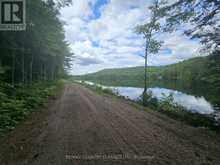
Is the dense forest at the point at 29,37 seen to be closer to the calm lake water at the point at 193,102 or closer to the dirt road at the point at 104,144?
the dirt road at the point at 104,144

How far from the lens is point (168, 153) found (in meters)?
3.99

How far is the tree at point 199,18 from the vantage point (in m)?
5.98

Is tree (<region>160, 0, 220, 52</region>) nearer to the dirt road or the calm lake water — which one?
the dirt road

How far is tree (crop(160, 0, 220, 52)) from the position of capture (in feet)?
19.6

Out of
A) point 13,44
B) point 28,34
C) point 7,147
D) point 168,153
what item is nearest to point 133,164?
point 168,153

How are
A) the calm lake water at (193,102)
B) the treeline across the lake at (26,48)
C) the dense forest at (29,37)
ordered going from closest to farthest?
the treeline across the lake at (26,48) < the dense forest at (29,37) < the calm lake water at (193,102)

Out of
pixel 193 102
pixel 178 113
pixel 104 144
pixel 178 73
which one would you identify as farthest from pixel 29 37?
pixel 178 73

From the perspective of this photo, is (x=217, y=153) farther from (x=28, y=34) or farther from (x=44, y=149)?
(x=28, y=34)

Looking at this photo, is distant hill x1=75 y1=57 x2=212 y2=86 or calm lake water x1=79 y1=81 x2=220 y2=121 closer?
distant hill x1=75 y1=57 x2=212 y2=86

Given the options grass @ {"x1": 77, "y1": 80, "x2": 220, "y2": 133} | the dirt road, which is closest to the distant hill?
grass @ {"x1": 77, "y1": 80, "x2": 220, "y2": 133}

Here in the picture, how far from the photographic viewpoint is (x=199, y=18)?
20.6ft

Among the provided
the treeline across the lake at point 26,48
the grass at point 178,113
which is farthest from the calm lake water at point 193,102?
the treeline across the lake at point 26,48

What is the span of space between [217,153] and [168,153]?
1.30 metres

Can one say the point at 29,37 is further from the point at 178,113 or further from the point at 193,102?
the point at 193,102
